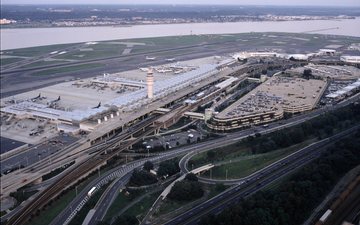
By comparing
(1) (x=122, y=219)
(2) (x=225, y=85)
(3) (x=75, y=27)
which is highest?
(3) (x=75, y=27)

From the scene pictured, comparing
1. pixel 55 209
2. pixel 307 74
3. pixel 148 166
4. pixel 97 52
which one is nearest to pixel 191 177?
pixel 148 166

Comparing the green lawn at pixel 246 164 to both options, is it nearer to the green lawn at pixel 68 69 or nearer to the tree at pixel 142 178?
the tree at pixel 142 178

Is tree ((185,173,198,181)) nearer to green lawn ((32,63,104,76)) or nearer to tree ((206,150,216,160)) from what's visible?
tree ((206,150,216,160))

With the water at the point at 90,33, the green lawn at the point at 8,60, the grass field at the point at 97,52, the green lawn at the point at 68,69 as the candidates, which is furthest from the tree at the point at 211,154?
the water at the point at 90,33

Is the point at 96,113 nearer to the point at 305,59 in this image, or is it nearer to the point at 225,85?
the point at 225,85

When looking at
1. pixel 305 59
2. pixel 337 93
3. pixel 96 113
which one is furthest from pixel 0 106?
pixel 305 59

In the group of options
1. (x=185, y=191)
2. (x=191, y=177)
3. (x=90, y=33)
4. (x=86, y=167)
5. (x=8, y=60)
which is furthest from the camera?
(x=90, y=33)

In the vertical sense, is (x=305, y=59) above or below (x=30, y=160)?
above

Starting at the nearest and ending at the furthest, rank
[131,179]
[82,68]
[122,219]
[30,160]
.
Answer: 1. [122,219]
2. [131,179]
3. [30,160]
4. [82,68]

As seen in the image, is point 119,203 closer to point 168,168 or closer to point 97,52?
point 168,168
